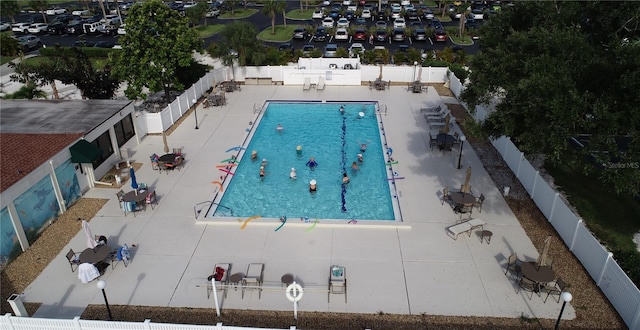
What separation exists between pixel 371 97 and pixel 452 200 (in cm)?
1510

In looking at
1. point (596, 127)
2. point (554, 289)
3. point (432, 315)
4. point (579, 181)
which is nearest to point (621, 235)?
point (579, 181)

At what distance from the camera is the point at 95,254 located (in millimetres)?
13789

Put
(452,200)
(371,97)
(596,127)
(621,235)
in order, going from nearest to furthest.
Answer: (596,127) → (621,235) → (452,200) → (371,97)

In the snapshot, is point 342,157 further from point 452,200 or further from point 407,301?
point 407,301

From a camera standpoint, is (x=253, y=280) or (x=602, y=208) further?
(x=602, y=208)

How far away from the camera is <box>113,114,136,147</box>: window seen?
2159cm

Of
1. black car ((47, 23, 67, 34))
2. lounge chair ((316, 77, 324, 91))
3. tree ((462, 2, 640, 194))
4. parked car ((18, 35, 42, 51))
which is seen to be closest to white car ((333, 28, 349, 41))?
lounge chair ((316, 77, 324, 91))

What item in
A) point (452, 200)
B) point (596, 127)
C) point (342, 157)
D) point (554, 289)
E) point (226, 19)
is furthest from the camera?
point (226, 19)

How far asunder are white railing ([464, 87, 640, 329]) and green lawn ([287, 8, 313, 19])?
1956 inches

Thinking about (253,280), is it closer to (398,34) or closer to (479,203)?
(479,203)

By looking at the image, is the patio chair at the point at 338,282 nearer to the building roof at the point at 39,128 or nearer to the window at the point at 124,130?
the building roof at the point at 39,128

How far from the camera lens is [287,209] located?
17.8 m

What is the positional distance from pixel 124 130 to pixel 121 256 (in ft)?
33.0

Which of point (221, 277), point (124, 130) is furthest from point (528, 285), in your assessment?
point (124, 130)
